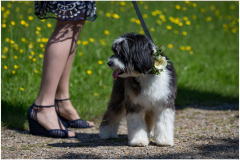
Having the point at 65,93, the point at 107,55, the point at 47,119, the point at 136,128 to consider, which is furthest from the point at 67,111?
the point at 107,55

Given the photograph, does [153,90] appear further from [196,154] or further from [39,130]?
[39,130]

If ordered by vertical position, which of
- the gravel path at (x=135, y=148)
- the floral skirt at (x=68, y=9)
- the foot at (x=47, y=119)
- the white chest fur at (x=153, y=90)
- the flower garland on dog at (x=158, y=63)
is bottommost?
the gravel path at (x=135, y=148)

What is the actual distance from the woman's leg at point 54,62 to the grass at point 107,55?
0.53m

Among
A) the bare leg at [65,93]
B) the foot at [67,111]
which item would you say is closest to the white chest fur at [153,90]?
the bare leg at [65,93]

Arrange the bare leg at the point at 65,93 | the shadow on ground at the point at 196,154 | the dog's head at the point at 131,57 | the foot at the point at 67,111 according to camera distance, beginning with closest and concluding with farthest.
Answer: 1. the shadow on ground at the point at 196,154
2. the dog's head at the point at 131,57
3. the bare leg at the point at 65,93
4. the foot at the point at 67,111

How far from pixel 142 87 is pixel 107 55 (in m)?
3.25

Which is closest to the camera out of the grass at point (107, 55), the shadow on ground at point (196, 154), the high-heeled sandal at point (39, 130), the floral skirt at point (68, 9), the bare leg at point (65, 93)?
the shadow on ground at point (196, 154)

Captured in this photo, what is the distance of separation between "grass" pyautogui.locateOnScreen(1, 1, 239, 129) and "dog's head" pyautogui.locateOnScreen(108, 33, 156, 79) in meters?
1.70

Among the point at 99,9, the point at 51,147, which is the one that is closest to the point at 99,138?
the point at 51,147

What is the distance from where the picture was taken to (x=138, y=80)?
3072mm

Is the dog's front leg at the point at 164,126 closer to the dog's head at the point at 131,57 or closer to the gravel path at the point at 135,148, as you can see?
the gravel path at the point at 135,148

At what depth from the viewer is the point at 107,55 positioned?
20.4ft

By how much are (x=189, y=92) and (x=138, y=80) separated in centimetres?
279

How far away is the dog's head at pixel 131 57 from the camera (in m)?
2.88
